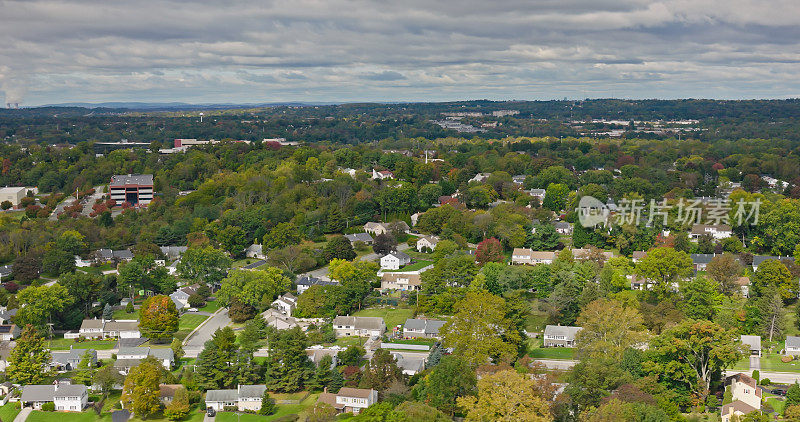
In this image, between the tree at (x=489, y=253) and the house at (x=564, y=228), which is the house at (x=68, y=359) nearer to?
the tree at (x=489, y=253)

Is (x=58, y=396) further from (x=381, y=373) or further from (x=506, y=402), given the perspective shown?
A: (x=506, y=402)

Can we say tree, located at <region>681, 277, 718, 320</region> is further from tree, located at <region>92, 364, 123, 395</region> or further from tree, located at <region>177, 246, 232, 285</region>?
tree, located at <region>177, 246, 232, 285</region>

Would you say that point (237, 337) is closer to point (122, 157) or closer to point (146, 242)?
point (146, 242)

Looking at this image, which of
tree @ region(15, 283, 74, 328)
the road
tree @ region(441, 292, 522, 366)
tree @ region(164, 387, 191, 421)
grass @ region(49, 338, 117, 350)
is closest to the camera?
tree @ region(164, 387, 191, 421)

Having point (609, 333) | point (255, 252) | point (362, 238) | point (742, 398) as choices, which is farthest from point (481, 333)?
point (255, 252)

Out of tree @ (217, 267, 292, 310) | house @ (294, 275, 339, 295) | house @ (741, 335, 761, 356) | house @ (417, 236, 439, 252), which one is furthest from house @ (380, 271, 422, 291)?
house @ (741, 335, 761, 356)

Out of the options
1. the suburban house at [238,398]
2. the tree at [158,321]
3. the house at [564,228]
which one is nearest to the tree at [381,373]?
the suburban house at [238,398]
